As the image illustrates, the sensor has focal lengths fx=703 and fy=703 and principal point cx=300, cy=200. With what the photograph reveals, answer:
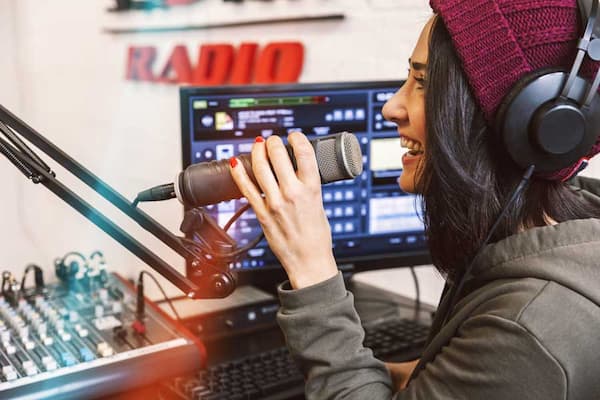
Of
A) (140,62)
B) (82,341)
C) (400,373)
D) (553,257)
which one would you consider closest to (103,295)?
(82,341)

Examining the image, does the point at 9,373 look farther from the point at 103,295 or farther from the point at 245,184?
the point at 245,184

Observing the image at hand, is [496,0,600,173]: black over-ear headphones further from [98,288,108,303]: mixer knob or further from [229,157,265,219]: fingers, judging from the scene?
[98,288,108,303]: mixer knob

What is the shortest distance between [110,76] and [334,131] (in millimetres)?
1301

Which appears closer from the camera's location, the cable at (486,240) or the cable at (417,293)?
the cable at (486,240)

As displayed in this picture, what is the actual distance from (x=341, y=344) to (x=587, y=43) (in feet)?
1.33

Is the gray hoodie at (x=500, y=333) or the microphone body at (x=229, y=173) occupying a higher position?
the microphone body at (x=229, y=173)

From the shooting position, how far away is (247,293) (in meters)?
1.52

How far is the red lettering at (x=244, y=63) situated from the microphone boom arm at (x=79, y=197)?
1.35 m

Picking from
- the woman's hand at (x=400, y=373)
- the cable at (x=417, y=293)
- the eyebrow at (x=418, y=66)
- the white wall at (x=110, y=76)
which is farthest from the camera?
the white wall at (x=110, y=76)

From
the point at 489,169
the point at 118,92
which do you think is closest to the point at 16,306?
the point at 489,169

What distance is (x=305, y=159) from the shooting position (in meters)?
0.75

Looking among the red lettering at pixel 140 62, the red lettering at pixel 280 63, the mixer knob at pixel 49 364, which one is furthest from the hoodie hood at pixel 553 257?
the red lettering at pixel 140 62

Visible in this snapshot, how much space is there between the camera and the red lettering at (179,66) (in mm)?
2293

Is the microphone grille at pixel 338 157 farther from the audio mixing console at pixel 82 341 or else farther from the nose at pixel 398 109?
the audio mixing console at pixel 82 341
